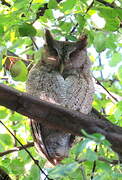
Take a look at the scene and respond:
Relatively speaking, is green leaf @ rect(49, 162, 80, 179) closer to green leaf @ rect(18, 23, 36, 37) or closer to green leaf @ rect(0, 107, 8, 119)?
green leaf @ rect(18, 23, 36, 37)

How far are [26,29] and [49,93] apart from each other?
874 millimetres

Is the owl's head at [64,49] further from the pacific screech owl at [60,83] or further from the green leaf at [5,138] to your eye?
the green leaf at [5,138]

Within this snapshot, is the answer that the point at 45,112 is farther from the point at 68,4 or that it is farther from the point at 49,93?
the point at 49,93

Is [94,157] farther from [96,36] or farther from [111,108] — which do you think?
[111,108]

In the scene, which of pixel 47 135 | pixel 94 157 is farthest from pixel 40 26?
pixel 94 157

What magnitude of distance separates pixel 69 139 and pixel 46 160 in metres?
0.23

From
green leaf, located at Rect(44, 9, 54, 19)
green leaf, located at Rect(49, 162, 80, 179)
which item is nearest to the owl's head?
green leaf, located at Rect(44, 9, 54, 19)

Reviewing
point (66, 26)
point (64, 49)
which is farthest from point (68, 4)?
point (64, 49)

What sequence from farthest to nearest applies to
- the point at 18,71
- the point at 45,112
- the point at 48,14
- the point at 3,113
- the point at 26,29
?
the point at 3,113 → the point at 48,14 → the point at 18,71 → the point at 26,29 → the point at 45,112

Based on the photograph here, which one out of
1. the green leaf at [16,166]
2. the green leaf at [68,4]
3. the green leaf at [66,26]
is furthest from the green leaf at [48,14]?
the green leaf at [16,166]

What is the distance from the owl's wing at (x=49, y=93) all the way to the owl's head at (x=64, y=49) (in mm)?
128

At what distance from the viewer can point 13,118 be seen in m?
2.62

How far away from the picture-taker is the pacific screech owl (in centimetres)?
278

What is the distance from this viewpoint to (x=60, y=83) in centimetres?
280
